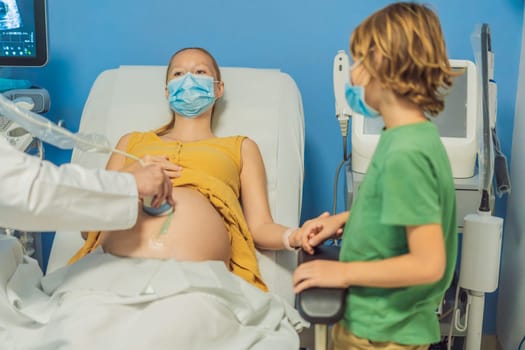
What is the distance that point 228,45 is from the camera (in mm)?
2391

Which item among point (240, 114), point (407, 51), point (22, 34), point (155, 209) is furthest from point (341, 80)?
point (22, 34)

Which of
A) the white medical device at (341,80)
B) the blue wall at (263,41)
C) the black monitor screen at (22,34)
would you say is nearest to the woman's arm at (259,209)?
the white medical device at (341,80)

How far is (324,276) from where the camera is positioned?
1.22 m

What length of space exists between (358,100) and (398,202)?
22 cm

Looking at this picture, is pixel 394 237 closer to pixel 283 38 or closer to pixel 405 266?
pixel 405 266

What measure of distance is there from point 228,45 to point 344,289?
139cm

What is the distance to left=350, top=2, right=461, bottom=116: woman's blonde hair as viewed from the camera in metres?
1.15

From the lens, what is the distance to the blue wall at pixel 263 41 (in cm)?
231

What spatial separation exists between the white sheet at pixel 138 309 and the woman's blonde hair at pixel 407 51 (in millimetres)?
606

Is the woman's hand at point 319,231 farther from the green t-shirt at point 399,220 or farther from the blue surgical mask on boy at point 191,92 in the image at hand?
the blue surgical mask on boy at point 191,92

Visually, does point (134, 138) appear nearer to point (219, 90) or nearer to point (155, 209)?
point (219, 90)

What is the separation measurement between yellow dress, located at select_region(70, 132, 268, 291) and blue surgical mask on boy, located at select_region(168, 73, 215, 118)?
0.11 metres

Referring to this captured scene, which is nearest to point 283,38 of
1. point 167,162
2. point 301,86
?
point 301,86

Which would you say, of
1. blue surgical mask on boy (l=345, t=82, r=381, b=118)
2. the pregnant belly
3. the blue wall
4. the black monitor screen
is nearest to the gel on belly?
the pregnant belly
